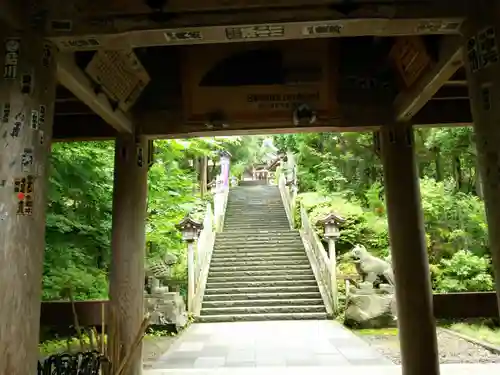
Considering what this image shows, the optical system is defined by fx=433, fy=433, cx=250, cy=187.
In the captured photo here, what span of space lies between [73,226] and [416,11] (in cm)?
530

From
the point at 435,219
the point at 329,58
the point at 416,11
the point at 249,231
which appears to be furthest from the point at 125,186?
the point at 249,231

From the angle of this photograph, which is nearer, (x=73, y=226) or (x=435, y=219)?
(x=73, y=226)

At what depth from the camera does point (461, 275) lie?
10164 millimetres

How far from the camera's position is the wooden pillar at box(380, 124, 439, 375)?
14.2 feet

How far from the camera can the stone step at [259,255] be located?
13.5 m

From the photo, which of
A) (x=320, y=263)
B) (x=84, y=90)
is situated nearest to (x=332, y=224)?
(x=320, y=263)

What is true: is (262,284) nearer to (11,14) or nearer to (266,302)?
(266,302)

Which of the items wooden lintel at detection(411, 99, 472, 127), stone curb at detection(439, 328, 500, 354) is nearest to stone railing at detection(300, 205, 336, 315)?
stone curb at detection(439, 328, 500, 354)

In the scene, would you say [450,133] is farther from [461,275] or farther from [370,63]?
[370,63]

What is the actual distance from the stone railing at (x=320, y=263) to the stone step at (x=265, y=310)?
330mm

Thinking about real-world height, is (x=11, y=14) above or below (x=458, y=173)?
below

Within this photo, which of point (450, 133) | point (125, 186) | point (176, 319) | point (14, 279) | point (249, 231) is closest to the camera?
point (14, 279)

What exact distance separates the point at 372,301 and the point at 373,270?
2.78 feet

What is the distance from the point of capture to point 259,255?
1366 cm
